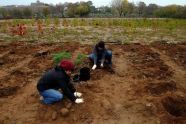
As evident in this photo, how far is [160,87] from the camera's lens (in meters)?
7.34

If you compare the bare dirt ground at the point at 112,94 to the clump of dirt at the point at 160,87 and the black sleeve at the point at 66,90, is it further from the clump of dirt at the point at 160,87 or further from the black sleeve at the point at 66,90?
the black sleeve at the point at 66,90

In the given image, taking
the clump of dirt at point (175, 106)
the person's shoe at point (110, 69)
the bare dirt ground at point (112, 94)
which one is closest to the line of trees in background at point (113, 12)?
the bare dirt ground at point (112, 94)

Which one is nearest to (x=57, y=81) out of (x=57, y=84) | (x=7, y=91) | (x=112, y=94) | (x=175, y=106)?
(x=57, y=84)

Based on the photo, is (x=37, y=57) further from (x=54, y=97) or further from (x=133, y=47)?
(x=54, y=97)

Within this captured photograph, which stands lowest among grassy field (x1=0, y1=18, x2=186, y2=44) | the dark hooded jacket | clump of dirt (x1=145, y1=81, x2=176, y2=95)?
grassy field (x1=0, y1=18, x2=186, y2=44)

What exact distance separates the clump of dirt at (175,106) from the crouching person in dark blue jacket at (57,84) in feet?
5.81

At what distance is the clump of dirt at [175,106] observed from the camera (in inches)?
240

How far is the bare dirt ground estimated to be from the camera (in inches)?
227

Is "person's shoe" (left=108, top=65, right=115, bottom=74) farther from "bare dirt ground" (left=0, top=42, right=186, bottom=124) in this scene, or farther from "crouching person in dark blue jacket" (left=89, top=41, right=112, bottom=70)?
"bare dirt ground" (left=0, top=42, right=186, bottom=124)

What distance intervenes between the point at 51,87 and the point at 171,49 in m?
8.11

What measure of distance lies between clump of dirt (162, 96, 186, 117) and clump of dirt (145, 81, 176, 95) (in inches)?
24.0

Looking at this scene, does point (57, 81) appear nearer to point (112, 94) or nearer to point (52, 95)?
point (52, 95)

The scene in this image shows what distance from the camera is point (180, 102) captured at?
20.9ft

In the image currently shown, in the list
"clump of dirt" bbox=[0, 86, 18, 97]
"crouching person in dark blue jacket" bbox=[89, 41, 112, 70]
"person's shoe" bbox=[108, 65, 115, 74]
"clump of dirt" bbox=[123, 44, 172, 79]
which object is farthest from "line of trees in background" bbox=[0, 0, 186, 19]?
"clump of dirt" bbox=[0, 86, 18, 97]
